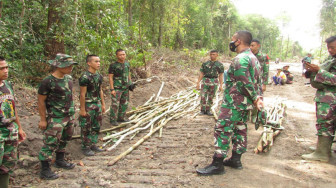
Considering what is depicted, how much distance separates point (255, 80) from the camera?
10.1 feet

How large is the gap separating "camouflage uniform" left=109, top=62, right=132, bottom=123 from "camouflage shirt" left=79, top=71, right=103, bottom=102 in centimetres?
138

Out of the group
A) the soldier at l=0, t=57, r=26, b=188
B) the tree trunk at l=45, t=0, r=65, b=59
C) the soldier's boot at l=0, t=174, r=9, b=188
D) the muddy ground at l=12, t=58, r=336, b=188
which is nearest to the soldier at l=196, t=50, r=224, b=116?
the muddy ground at l=12, t=58, r=336, b=188

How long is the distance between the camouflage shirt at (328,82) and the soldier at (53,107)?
378 centimetres

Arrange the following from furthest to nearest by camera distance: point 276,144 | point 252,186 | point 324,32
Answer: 1. point 324,32
2. point 276,144
3. point 252,186

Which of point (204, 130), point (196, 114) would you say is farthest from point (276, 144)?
point (196, 114)

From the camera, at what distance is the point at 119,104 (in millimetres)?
5883

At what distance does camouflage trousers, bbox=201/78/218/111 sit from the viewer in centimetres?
619

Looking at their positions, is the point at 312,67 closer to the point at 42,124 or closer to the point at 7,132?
the point at 42,124

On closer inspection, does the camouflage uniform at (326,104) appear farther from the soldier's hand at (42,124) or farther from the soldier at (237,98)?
the soldier's hand at (42,124)

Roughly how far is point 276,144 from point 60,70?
4082 mm

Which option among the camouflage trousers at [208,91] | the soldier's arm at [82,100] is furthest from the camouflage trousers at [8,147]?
the camouflage trousers at [208,91]

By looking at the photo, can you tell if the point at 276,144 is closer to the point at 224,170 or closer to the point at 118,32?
the point at 224,170

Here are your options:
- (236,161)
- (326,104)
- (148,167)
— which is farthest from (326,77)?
(148,167)

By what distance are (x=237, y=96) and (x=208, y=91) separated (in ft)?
10.6
